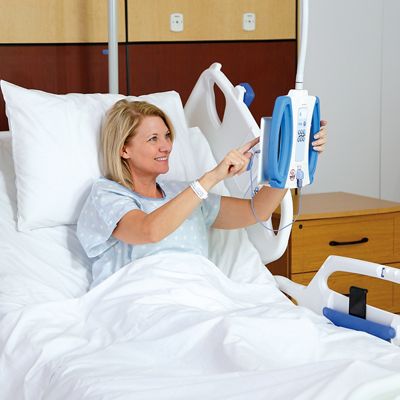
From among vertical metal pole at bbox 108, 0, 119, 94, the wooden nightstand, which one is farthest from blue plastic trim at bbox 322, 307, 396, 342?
vertical metal pole at bbox 108, 0, 119, 94

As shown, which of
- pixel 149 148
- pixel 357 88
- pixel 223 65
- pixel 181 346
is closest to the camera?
pixel 181 346

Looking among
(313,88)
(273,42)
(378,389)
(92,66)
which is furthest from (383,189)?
(378,389)

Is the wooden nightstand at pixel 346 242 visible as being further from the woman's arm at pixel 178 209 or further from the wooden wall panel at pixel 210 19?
the wooden wall panel at pixel 210 19

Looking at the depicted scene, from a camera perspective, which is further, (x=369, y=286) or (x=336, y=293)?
A: (x=369, y=286)

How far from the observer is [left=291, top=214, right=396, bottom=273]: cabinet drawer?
2898mm

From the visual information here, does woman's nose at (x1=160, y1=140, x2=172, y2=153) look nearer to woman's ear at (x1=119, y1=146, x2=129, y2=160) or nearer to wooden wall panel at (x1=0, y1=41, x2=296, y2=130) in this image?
woman's ear at (x1=119, y1=146, x2=129, y2=160)

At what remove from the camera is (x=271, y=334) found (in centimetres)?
182

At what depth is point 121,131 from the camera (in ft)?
7.67

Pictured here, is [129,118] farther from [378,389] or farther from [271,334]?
[378,389]

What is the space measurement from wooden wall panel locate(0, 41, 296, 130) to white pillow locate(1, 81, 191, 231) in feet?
2.26

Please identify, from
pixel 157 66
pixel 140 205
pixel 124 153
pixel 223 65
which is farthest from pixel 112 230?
pixel 223 65

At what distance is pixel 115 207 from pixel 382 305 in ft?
4.00

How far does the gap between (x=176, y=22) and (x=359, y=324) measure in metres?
1.58

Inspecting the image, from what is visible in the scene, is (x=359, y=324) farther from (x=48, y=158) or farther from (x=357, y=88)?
(x=357, y=88)
